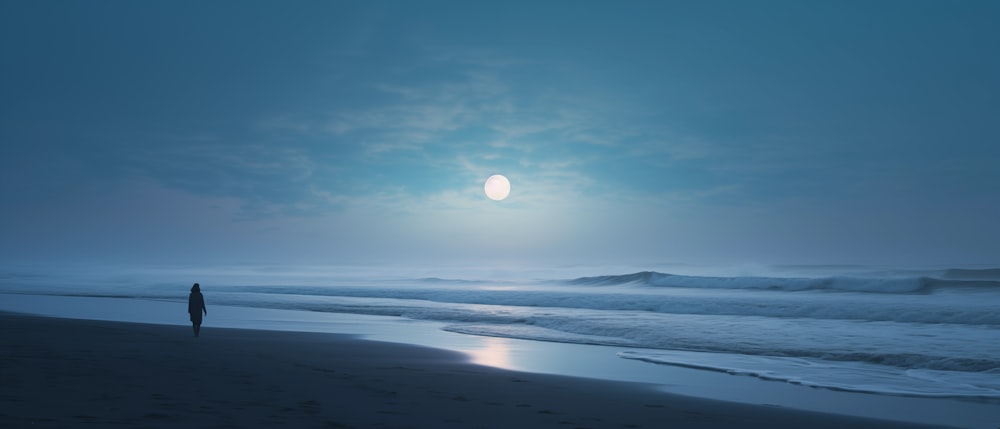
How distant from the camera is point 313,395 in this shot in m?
8.34

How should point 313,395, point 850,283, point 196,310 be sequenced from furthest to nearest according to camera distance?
1. point 850,283
2. point 196,310
3. point 313,395

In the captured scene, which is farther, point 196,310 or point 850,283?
point 850,283

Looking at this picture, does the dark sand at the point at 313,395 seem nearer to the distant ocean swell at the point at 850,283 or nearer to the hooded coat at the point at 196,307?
the hooded coat at the point at 196,307

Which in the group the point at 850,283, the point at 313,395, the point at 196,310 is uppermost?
the point at 850,283

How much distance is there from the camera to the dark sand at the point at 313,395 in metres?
6.77

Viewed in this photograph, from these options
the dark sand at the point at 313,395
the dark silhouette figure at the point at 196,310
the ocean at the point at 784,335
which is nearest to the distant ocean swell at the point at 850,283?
the ocean at the point at 784,335

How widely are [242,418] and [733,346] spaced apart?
39.0ft

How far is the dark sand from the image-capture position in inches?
267

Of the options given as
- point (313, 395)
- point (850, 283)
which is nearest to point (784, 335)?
point (313, 395)

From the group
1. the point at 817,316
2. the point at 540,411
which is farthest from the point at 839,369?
the point at 817,316

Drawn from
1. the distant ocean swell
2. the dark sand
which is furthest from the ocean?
the distant ocean swell

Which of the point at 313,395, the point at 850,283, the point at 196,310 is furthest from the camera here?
the point at 850,283

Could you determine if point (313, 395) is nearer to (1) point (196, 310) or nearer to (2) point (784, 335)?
(1) point (196, 310)

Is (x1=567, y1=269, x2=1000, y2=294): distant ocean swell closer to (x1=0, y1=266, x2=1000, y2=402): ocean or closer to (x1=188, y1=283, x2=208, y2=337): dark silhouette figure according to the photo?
(x1=0, y1=266, x2=1000, y2=402): ocean
